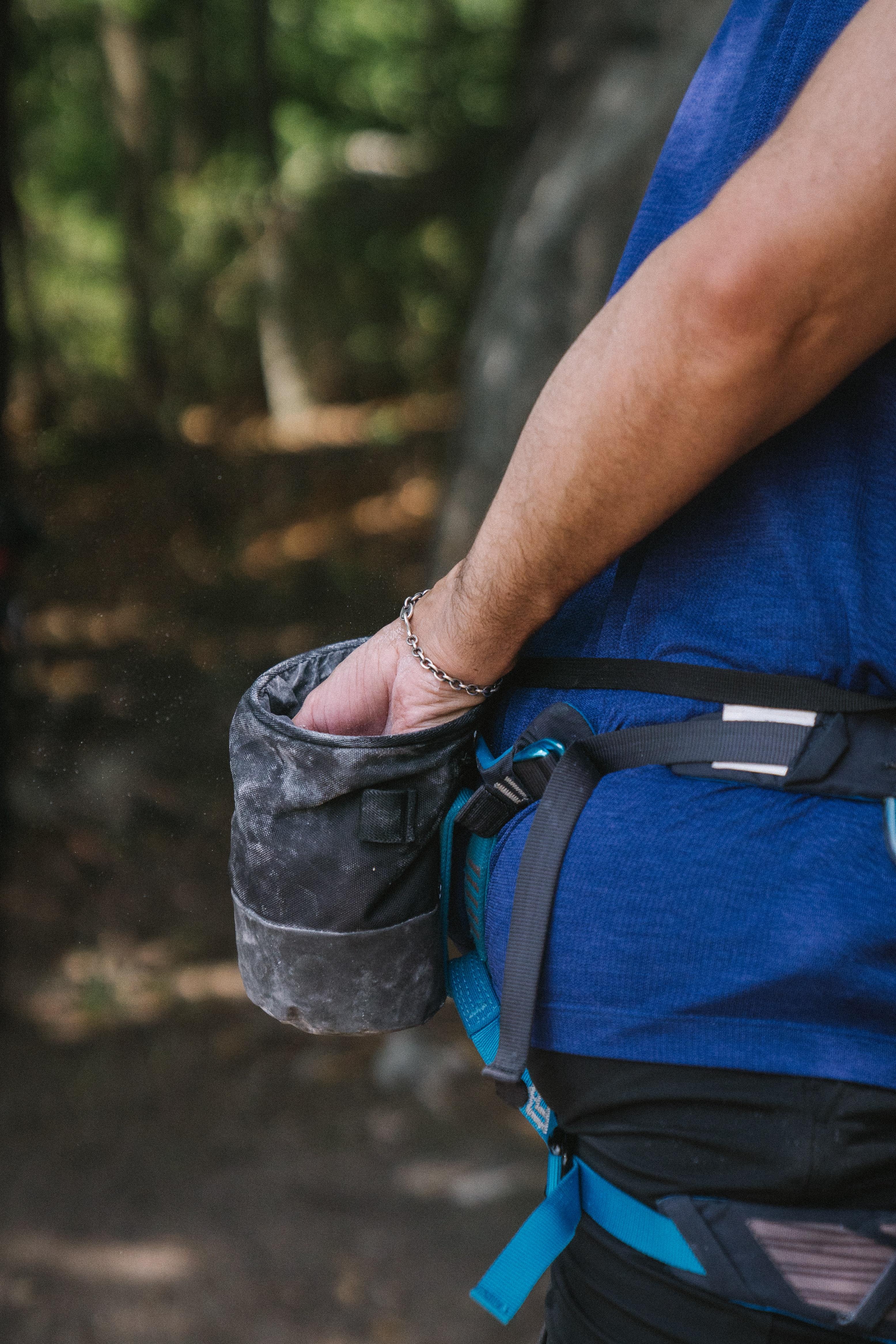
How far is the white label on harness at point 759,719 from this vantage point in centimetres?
86

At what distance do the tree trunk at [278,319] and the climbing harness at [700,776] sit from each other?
827 cm

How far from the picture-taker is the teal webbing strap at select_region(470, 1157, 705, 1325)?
89cm

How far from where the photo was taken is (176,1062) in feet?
13.6

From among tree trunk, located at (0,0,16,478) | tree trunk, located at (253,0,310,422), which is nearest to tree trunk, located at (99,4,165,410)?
tree trunk, located at (253,0,310,422)

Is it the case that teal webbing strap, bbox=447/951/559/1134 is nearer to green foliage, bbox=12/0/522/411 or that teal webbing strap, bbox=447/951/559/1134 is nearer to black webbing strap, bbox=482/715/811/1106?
black webbing strap, bbox=482/715/811/1106

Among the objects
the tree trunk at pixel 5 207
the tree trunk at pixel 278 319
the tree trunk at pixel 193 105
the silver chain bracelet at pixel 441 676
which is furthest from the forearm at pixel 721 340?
the tree trunk at pixel 193 105

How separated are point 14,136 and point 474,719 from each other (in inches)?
198

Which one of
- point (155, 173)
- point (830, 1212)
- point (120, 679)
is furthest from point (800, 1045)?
point (155, 173)

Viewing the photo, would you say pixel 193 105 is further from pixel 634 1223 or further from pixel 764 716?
pixel 634 1223

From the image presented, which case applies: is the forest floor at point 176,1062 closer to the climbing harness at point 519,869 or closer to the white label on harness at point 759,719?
the climbing harness at point 519,869

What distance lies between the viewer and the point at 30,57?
9.70 meters

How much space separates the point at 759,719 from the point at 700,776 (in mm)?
67

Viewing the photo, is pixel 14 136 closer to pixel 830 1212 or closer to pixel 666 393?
pixel 666 393

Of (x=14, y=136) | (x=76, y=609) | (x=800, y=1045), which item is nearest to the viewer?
(x=800, y=1045)
